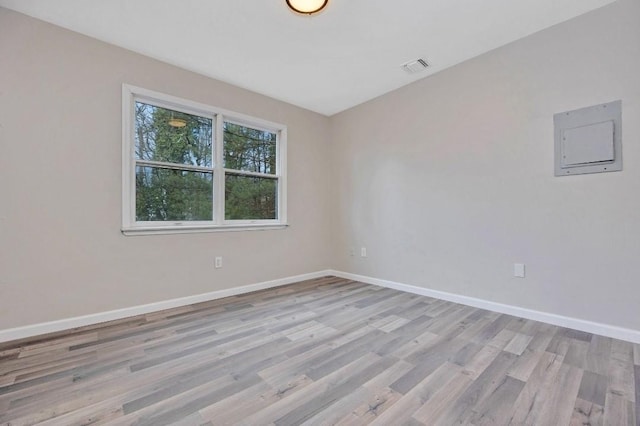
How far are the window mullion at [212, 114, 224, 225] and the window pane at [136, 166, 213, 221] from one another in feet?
0.18

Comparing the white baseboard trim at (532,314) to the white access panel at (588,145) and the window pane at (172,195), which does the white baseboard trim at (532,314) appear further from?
the window pane at (172,195)

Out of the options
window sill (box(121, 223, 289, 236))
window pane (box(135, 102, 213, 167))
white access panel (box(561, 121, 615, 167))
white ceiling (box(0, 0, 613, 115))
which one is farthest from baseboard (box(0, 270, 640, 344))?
white ceiling (box(0, 0, 613, 115))

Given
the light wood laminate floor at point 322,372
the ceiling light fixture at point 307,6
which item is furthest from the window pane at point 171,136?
the ceiling light fixture at point 307,6

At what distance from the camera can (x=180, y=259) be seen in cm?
303

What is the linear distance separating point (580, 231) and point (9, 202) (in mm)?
4502

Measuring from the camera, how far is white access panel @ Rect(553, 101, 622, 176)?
2.21 m

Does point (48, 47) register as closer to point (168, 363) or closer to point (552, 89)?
point (168, 363)

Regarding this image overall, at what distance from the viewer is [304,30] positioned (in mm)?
2477

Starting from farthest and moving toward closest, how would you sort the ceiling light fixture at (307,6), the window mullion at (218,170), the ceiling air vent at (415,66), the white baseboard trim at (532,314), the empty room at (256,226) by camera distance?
the window mullion at (218,170)
the ceiling air vent at (415,66)
the white baseboard trim at (532,314)
the ceiling light fixture at (307,6)
the empty room at (256,226)

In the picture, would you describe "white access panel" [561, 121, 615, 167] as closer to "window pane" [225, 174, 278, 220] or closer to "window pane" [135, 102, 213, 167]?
"window pane" [225, 174, 278, 220]

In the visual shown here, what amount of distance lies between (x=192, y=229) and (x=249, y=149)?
125 cm

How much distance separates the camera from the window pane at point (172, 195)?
2.86 metres

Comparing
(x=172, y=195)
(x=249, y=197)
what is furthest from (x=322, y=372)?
(x=249, y=197)

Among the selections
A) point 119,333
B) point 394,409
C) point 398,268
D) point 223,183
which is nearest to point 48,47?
point 223,183
